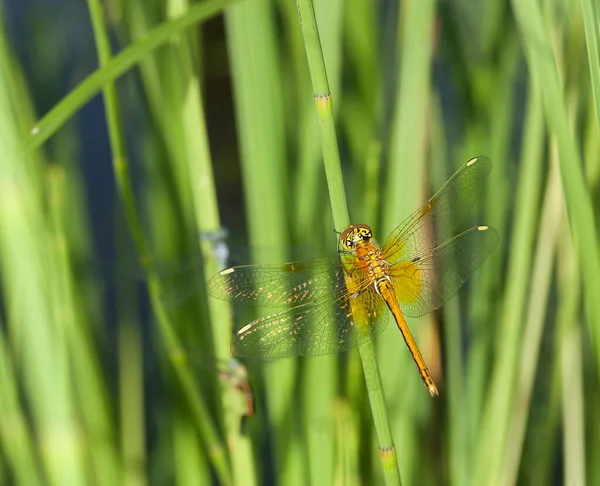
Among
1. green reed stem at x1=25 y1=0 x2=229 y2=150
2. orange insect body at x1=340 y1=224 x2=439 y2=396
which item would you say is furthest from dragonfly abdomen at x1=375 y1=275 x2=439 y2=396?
green reed stem at x1=25 y1=0 x2=229 y2=150

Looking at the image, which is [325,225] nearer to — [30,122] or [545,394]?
→ [30,122]

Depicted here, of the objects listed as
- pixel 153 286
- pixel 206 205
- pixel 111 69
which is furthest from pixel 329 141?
pixel 153 286

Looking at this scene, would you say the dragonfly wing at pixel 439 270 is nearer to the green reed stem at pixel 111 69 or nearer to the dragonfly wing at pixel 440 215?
the dragonfly wing at pixel 440 215

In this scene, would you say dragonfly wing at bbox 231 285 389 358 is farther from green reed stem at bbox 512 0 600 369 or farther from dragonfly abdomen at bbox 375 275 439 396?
green reed stem at bbox 512 0 600 369

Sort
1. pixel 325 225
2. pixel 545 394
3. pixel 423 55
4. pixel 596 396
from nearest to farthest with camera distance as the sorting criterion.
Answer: pixel 423 55, pixel 325 225, pixel 596 396, pixel 545 394

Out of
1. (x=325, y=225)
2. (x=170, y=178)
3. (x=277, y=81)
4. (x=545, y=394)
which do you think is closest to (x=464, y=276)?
(x=325, y=225)

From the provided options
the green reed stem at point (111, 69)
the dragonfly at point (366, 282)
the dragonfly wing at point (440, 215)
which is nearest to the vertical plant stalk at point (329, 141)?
the green reed stem at point (111, 69)

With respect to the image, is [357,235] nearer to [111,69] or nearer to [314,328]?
[314,328]
